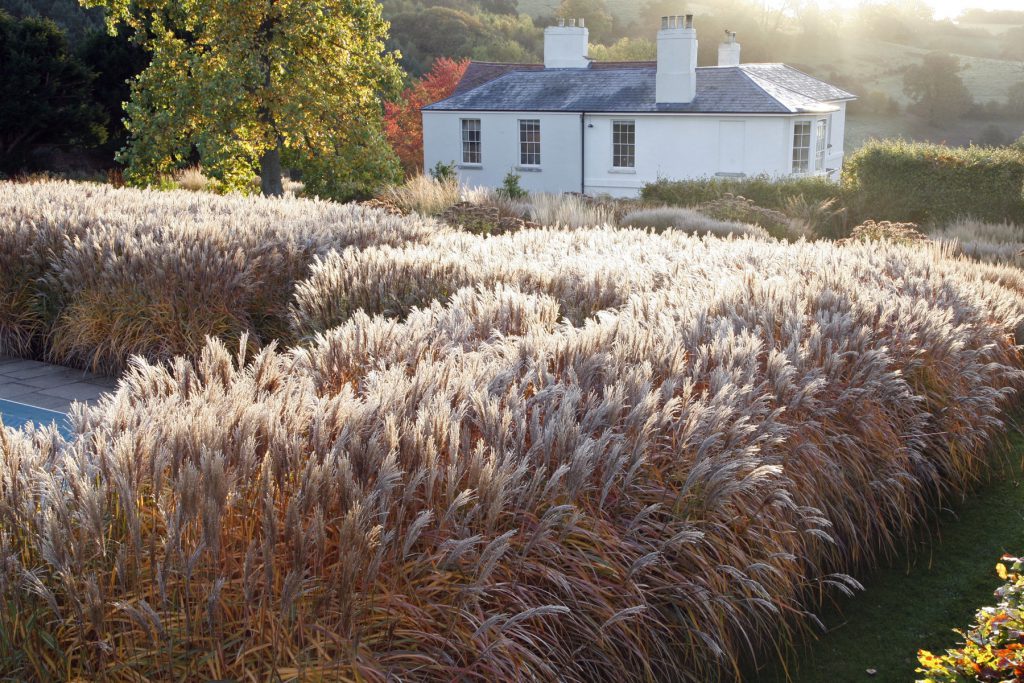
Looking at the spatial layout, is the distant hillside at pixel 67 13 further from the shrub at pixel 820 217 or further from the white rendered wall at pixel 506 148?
the shrub at pixel 820 217

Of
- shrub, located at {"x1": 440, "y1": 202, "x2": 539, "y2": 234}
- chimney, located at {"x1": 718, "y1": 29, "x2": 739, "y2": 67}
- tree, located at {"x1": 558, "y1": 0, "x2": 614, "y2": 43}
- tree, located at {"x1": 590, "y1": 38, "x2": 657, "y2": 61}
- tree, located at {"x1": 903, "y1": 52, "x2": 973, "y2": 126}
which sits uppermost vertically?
tree, located at {"x1": 558, "y1": 0, "x2": 614, "y2": 43}

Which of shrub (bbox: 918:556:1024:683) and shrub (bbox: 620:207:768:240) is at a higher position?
shrub (bbox: 918:556:1024:683)

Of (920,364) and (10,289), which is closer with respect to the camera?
(920,364)

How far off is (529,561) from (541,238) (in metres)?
5.81

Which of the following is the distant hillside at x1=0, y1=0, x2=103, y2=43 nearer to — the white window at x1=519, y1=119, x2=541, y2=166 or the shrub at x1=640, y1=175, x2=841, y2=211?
the white window at x1=519, y1=119, x2=541, y2=166

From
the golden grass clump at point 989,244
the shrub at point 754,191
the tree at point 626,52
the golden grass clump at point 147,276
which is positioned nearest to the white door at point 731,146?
the shrub at point 754,191

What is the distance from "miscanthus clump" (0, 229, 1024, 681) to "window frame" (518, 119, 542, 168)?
2895 centimetres

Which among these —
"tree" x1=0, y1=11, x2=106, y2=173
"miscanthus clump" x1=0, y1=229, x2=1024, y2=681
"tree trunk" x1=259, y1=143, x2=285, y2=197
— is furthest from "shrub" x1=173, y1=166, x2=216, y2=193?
"miscanthus clump" x1=0, y1=229, x2=1024, y2=681

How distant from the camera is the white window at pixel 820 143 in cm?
3097

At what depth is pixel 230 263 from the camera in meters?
7.41

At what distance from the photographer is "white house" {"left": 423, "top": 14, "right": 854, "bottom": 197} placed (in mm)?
30125

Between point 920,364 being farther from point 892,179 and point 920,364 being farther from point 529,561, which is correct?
point 892,179

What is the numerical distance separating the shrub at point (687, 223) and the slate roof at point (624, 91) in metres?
15.9

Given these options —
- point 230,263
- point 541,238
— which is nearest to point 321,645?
point 230,263
